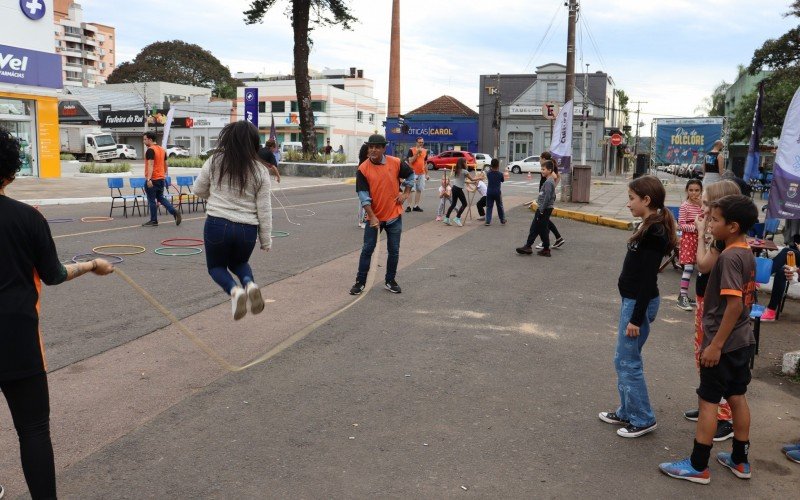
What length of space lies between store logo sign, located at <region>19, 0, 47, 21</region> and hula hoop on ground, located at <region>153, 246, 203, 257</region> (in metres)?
20.5

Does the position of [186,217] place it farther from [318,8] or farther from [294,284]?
[318,8]

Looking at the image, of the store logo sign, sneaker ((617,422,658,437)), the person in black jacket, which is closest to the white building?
the store logo sign

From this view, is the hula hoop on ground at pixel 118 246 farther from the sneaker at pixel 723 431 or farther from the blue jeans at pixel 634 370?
the sneaker at pixel 723 431

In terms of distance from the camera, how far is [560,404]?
473 centimetres

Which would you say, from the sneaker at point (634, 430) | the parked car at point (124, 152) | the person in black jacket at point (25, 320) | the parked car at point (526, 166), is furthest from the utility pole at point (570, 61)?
the parked car at point (124, 152)

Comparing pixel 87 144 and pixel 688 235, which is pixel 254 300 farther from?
pixel 87 144

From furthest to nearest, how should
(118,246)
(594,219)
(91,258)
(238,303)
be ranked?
(594,219) < (118,246) < (91,258) < (238,303)

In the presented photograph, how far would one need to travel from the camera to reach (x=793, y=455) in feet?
13.0

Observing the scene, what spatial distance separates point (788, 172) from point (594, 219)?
991 cm

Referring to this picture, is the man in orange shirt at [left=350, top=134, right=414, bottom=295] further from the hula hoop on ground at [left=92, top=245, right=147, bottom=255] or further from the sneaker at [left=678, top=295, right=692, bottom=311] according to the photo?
the hula hoop on ground at [left=92, top=245, right=147, bottom=255]

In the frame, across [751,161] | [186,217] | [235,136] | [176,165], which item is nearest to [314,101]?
[176,165]

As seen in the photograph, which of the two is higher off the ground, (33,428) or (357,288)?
(33,428)

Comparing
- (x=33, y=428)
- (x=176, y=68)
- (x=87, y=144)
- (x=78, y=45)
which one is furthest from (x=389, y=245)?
(x=78, y=45)

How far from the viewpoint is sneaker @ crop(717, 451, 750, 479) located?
12.2ft
